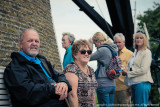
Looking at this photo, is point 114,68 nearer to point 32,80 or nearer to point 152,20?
point 32,80

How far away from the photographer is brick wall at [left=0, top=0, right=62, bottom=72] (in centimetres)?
449

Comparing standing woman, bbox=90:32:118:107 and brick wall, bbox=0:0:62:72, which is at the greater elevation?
brick wall, bbox=0:0:62:72

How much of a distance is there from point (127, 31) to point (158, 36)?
18477 millimetres

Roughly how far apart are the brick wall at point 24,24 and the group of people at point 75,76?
115 centimetres

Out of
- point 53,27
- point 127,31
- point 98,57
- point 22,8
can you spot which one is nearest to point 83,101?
point 98,57

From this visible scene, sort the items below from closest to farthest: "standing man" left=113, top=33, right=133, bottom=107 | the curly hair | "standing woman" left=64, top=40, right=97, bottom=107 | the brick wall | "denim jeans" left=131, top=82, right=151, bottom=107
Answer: "standing woman" left=64, top=40, right=97, bottom=107, the curly hair, "denim jeans" left=131, top=82, right=151, bottom=107, the brick wall, "standing man" left=113, top=33, right=133, bottom=107

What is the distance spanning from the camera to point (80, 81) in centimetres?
304

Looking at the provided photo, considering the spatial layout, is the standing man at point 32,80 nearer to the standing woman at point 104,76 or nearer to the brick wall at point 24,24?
the standing woman at point 104,76

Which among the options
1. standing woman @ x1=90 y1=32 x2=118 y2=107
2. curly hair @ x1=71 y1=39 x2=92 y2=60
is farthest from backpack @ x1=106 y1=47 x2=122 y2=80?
curly hair @ x1=71 y1=39 x2=92 y2=60

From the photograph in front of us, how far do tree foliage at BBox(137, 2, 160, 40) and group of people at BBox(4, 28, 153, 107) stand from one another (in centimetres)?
2235

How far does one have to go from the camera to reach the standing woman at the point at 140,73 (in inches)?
159

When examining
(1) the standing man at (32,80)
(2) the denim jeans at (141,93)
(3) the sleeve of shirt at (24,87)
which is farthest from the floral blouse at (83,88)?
(2) the denim jeans at (141,93)

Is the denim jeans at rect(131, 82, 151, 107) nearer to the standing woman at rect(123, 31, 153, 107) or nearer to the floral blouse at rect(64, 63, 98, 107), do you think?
the standing woman at rect(123, 31, 153, 107)

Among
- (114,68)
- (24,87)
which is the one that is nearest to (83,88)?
(24,87)
